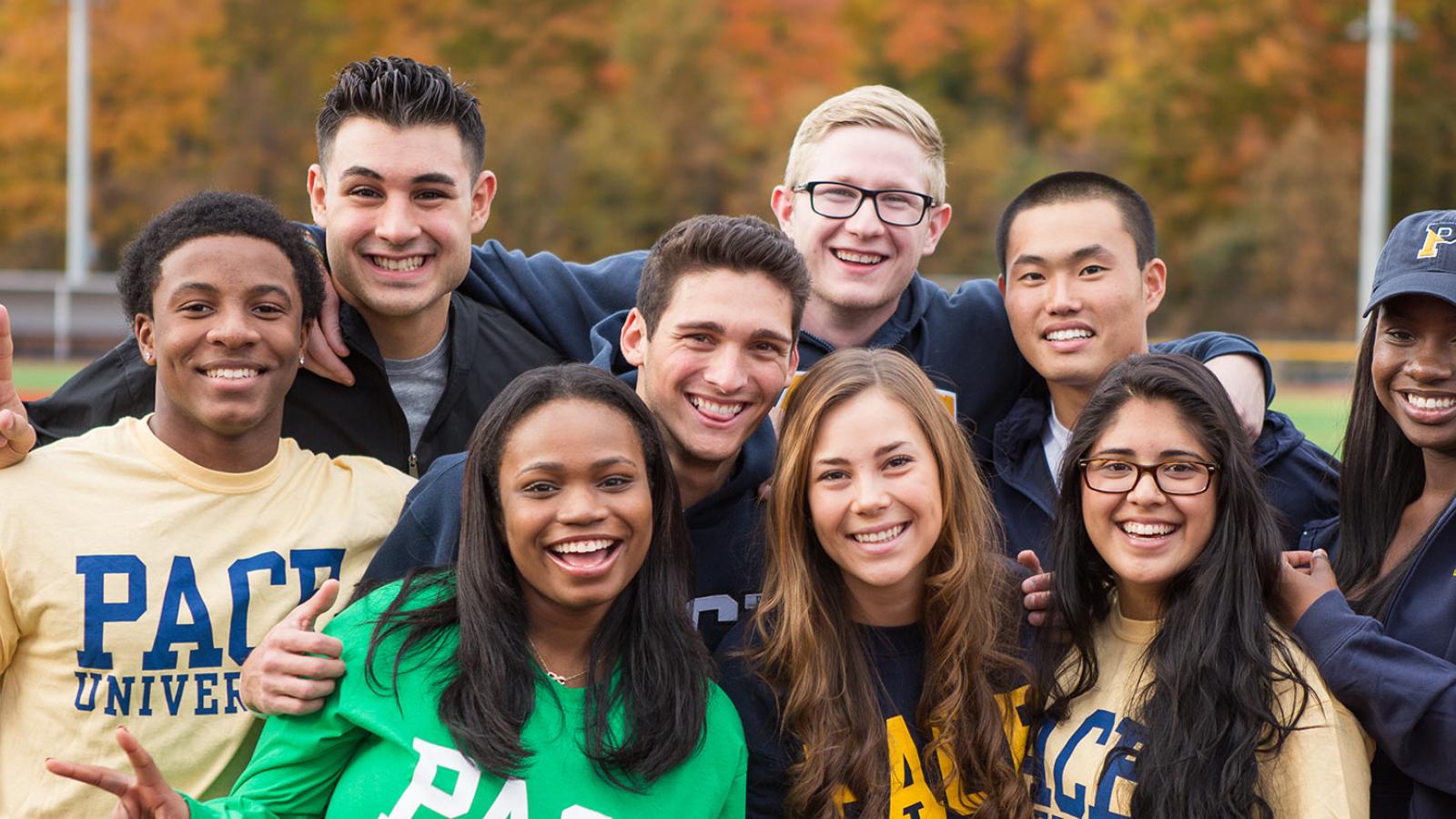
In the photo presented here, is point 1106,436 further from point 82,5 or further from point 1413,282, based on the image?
point 82,5

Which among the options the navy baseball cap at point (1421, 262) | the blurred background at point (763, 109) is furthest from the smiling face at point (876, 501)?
the blurred background at point (763, 109)

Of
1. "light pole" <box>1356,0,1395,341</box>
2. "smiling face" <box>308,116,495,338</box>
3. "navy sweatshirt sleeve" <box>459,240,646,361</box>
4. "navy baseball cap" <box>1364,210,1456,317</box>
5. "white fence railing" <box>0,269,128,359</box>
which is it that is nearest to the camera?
"navy baseball cap" <box>1364,210,1456,317</box>

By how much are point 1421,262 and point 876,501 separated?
162 centimetres

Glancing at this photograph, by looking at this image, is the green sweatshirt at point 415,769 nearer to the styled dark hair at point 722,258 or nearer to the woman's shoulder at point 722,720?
the woman's shoulder at point 722,720

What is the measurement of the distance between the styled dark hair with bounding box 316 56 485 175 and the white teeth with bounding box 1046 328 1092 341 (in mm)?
1972

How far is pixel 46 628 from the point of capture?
140 inches

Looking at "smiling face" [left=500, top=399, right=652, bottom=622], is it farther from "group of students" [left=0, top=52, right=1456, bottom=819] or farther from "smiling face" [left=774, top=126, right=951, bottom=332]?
"smiling face" [left=774, top=126, right=951, bottom=332]

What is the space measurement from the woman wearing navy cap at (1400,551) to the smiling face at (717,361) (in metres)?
1.45

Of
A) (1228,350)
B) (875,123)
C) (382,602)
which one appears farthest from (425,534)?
(1228,350)

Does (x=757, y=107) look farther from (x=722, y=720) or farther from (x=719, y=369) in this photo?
(x=722, y=720)

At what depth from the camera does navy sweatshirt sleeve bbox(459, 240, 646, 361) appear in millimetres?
4914

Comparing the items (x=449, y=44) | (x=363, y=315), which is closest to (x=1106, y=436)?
(x=363, y=315)

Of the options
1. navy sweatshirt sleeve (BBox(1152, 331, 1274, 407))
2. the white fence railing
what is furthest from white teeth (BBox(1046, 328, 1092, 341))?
the white fence railing

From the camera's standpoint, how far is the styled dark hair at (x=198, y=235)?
3.90m
